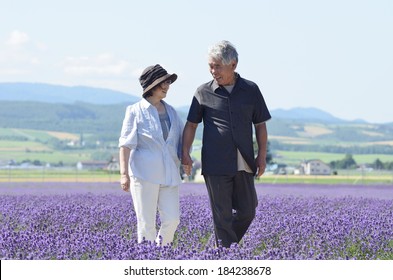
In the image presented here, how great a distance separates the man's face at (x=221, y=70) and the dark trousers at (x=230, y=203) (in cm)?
62

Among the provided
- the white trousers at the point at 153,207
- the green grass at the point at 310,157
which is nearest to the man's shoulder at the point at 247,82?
the white trousers at the point at 153,207

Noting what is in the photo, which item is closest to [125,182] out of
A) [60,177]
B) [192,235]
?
[192,235]

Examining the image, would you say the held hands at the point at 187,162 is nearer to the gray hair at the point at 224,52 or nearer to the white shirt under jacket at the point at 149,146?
the white shirt under jacket at the point at 149,146

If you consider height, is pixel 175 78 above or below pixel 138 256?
above

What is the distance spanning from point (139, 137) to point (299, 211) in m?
3.74

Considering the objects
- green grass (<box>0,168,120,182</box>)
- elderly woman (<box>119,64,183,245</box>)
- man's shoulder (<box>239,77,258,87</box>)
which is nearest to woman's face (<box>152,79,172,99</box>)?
elderly woman (<box>119,64,183,245</box>)

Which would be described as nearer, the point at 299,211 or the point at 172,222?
the point at 172,222

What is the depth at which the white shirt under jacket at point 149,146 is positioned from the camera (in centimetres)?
658

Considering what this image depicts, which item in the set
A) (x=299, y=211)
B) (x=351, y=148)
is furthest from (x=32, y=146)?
(x=299, y=211)

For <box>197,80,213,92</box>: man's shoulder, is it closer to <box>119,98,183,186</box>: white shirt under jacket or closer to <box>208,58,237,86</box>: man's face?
<box>208,58,237,86</box>: man's face

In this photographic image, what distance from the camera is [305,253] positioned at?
5969mm

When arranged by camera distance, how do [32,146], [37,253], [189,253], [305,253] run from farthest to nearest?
[32,146] < [305,253] < [37,253] < [189,253]

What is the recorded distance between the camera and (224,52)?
20.9ft

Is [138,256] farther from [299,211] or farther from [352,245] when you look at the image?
[299,211]
